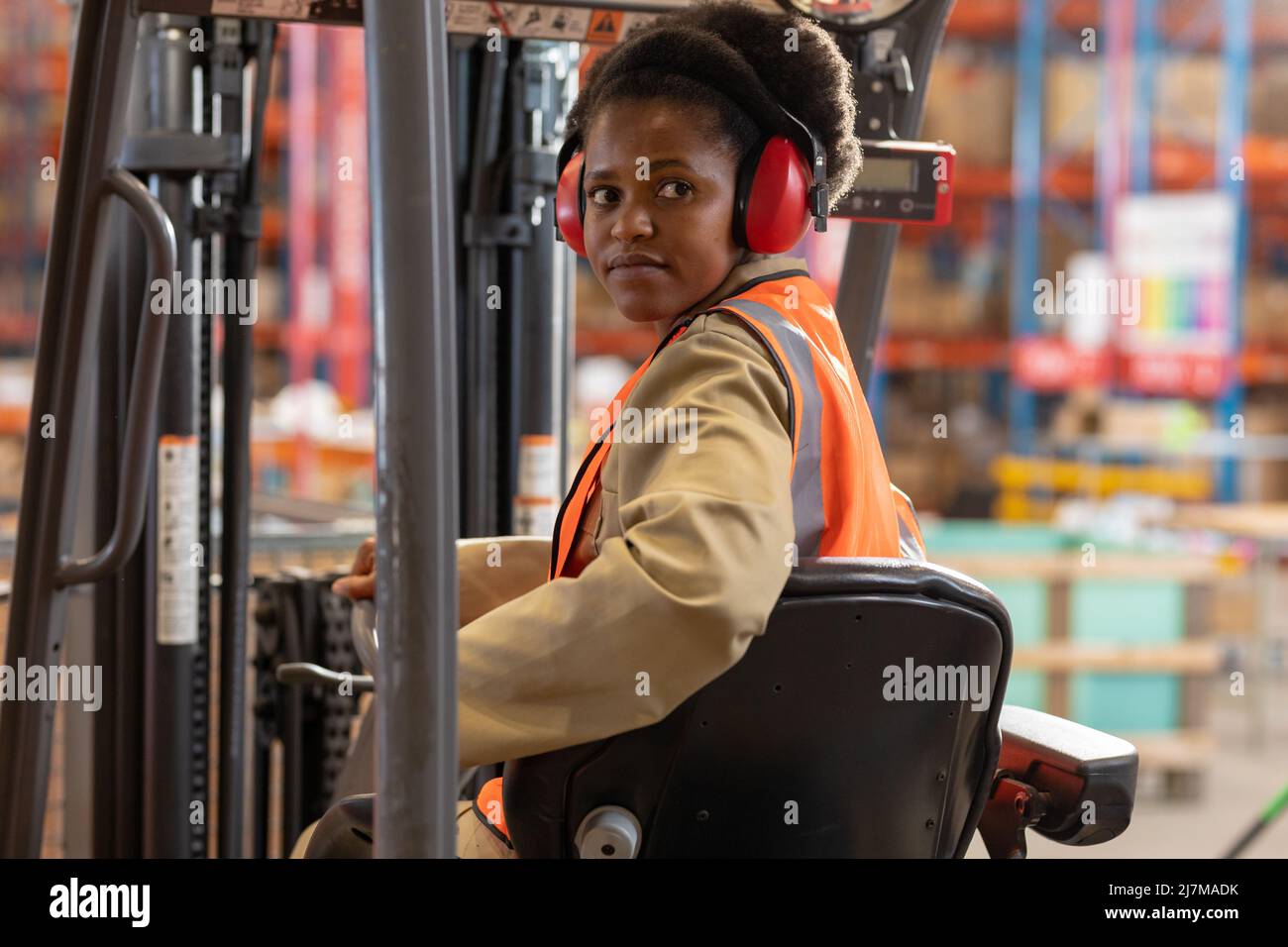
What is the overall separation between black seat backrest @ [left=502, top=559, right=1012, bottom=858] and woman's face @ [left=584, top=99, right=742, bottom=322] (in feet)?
1.22

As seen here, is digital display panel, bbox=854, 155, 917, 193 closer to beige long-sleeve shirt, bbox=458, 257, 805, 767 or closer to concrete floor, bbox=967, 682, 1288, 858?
beige long-sleeve shirt, bbox=458, 257, 805, 767

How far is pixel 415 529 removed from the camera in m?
1.14

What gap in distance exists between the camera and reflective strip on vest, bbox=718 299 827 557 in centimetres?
143

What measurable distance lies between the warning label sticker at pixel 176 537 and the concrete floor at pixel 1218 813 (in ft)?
9.47

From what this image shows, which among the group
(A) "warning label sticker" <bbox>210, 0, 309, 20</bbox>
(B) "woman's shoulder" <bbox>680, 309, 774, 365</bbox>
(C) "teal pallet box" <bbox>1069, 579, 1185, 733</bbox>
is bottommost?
(C) "teal pallet box" <bbox>1069, 579, 1185, 733</bbox>

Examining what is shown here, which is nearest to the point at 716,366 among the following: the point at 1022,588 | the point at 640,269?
the point at 640,269

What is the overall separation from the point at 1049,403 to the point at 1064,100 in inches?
122

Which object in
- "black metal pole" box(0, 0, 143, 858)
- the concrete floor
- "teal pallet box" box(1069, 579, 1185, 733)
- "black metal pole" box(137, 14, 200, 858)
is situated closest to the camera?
"black metal pole" box(0, 0, 143, 858)

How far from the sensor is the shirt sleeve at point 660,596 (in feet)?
4.19

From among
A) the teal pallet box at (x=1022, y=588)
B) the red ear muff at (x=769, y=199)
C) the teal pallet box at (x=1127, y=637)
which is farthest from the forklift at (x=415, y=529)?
the teal pallet box at (x=1127, y=637)

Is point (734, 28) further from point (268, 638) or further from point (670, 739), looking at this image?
point (268, 638)

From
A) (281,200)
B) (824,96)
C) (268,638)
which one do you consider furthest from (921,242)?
(824,96)

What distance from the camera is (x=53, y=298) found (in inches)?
73.3

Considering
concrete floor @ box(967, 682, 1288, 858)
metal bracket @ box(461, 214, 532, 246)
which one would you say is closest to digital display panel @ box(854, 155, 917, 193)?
metal bracket @ box(461, 214, 532, 246)
